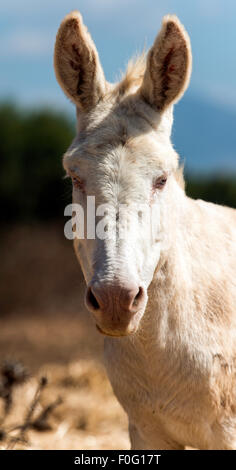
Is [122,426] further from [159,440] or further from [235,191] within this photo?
[235,191]

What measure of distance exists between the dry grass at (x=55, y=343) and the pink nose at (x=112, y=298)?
2.03 meters

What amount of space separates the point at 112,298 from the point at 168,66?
1413 millimetres

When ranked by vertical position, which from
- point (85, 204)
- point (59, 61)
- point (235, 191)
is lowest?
point (235, 191)

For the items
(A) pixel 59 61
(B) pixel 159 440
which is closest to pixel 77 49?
(A) pixel 59 61

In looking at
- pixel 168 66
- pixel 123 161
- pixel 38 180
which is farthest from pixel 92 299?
pixel 38 180

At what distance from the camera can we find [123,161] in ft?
10.4

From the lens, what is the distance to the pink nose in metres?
2.81

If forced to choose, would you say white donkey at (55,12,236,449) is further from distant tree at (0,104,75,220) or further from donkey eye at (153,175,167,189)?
distant tree at (0,104,75,220)

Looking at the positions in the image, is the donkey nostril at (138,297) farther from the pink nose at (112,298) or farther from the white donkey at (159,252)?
the white donkey at (159,252)

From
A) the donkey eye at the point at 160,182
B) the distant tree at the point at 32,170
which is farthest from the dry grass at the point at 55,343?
the donkey eye at the point at 160,182

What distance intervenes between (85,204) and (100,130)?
40 centimetres

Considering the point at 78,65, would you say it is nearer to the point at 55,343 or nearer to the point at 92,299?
the point at 92,299

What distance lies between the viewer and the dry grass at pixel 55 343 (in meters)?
6.43
